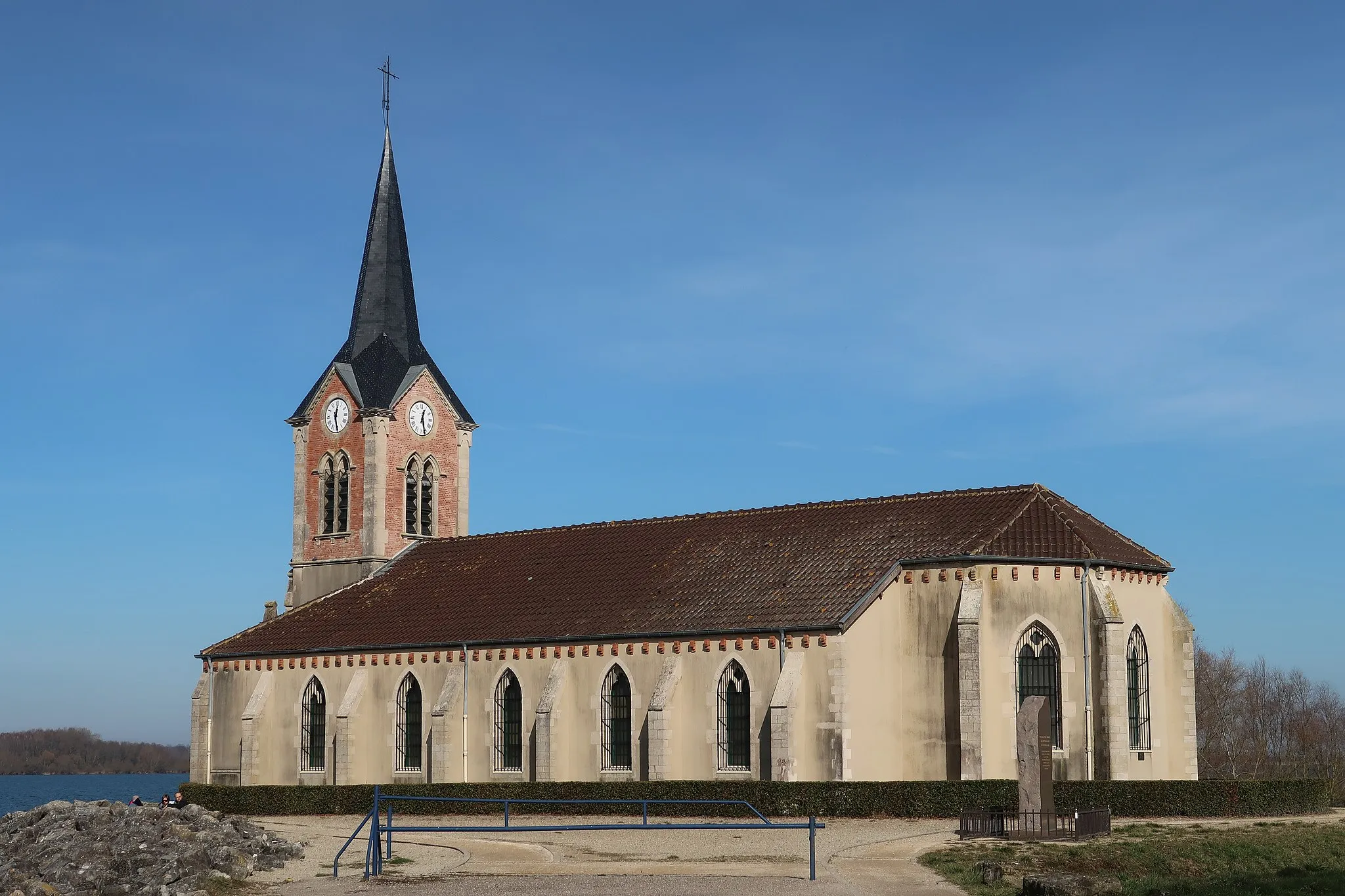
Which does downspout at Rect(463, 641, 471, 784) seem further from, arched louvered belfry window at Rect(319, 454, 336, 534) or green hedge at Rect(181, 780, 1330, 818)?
arched louvered belfry window at Rect(319, 454, 336, 534)

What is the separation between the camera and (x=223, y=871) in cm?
2892

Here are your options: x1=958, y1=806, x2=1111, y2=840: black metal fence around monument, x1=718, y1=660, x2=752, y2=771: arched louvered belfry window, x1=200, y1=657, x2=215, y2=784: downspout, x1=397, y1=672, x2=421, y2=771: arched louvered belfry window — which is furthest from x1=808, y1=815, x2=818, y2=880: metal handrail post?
x1=200, y1=657, x2=215, y2=784: downspout

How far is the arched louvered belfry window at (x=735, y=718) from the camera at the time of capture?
4569 cm

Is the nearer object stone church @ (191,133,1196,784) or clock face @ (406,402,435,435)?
stone church @ (191,133,1196,784)

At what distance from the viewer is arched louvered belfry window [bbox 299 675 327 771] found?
181 ft

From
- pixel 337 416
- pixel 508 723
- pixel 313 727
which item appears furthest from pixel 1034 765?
pixel 337 416

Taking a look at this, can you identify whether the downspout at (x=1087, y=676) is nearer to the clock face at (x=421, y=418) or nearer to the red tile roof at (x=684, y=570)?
the red tile roof at (x=684, y=570)

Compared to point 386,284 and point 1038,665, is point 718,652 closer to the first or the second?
point 1038,665

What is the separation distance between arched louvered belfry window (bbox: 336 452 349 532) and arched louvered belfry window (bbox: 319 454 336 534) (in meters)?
0.21

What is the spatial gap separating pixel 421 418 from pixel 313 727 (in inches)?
555

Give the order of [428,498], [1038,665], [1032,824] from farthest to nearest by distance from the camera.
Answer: [428,498] → [1038,665] → [1032,824]

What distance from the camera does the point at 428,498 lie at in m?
64.2

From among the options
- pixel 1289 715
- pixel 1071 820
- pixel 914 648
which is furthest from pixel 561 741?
pixel 1289 715

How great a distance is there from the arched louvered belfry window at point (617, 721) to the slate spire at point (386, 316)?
63.9 feet
